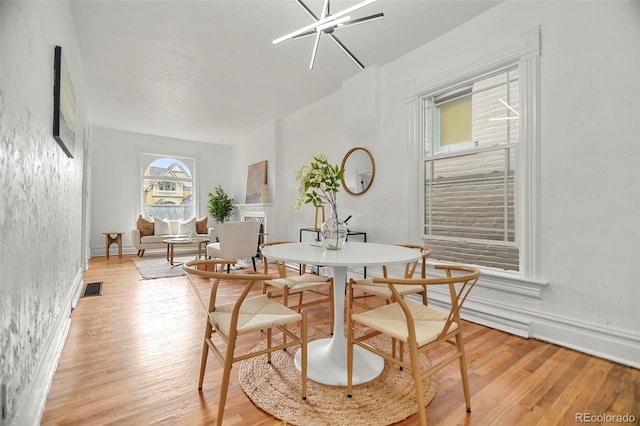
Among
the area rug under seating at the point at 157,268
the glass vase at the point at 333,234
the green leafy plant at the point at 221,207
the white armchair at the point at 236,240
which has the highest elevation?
the green leafy plant at the point at 221,207

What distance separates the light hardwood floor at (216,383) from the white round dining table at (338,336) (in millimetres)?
387

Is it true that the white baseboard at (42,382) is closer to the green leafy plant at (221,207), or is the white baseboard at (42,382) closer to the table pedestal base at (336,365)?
the table pedestal base at (336,365)

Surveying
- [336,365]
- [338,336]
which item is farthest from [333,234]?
[336,365]

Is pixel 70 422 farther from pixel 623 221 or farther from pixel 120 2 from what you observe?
pixel 623 221

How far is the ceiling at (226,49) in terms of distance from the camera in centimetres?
272

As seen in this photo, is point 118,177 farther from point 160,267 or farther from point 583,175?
point 583,175

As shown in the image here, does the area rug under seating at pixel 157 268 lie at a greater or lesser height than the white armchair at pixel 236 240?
lesser

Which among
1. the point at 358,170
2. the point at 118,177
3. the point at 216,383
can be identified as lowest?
the point at 216,383

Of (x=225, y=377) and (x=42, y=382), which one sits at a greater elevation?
(x=225, y=377)

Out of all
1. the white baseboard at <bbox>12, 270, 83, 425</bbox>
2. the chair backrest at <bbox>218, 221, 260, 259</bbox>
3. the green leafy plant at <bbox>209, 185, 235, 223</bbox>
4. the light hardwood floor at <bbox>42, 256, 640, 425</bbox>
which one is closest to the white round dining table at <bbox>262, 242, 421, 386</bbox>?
the light hardwood floor at <bbox>42, 256, 640, 425</bbox>

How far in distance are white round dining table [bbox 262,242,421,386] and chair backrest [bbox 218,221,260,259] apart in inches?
106

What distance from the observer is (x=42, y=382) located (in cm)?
156

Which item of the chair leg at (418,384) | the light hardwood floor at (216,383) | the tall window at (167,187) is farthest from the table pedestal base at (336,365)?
the tall window at (167,187)

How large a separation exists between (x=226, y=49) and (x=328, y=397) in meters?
3.51
